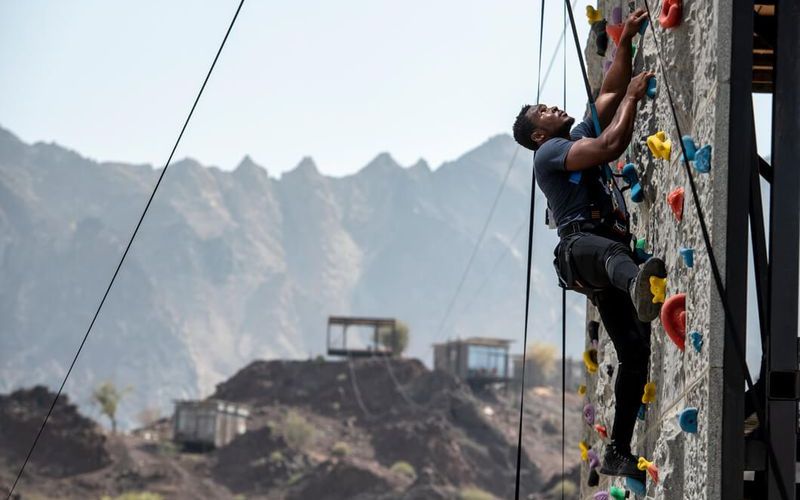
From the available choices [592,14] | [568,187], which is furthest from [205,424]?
[568,187]

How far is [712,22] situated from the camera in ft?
14.2

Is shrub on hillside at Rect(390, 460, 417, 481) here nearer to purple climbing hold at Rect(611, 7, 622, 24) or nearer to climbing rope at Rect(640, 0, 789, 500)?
purple climbing hold at Rect(611, 7, 622, 24)

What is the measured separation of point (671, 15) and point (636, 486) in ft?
6.50

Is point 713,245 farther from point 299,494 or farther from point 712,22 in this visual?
point 299,494

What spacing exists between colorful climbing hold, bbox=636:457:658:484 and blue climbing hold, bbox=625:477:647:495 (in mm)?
194

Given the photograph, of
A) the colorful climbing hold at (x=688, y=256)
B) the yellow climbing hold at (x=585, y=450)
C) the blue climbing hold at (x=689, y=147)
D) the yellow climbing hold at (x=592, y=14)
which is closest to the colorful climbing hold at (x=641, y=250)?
the colorful climbing hold at (x=688, y=256)

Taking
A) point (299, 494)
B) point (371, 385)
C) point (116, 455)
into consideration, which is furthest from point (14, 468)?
point (371, 385)

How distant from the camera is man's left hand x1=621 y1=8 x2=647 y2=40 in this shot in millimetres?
5484

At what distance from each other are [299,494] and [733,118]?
59.0m

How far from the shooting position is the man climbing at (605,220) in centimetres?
507

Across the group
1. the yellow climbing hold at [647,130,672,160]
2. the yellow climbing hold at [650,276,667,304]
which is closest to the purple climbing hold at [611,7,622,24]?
the yellow climbing hold at [647,130,672,160]

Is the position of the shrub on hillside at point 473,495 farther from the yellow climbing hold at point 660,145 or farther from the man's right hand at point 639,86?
the yellow climbing hold at point 660,145

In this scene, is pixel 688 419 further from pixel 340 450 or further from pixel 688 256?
pixel 340 450

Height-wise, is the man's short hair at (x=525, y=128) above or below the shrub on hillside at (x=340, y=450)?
above
